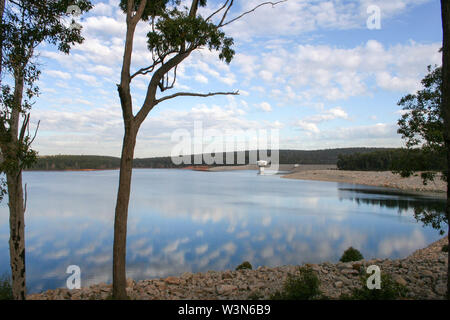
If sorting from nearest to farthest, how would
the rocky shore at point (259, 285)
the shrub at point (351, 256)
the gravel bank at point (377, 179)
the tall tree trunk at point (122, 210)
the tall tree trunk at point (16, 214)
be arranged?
the tall tree trunk at point (122, 210) < the tall tree trunk at point (16, 214) < the rocky shore at point (259, 285) < the shrub at point (351, 256) < the gravel bank at point (377, 179)

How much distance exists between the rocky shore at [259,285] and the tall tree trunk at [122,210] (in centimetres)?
63

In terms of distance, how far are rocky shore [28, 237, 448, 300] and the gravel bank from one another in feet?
87.7

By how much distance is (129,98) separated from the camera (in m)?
4.37

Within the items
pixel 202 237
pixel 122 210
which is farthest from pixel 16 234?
pixel 202 237

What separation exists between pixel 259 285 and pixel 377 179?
45.4 metres

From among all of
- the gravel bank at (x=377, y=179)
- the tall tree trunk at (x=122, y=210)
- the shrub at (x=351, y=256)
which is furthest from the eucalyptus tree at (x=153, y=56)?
the gravel bank at (x=377, y=179)

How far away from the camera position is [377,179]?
45.3 meters

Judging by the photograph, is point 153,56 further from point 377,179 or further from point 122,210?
point 377,179

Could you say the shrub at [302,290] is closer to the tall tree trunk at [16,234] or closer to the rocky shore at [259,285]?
the rocky shore at [259,285]

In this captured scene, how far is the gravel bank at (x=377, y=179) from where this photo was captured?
3528cm
